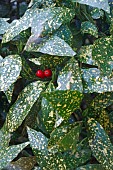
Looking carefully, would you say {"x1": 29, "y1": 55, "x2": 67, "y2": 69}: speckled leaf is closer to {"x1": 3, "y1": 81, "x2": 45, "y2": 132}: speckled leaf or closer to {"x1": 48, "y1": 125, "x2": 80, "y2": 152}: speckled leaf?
{"x1": 3, "y1": 81, "x2": 45, "y2": 132}: speckled leaf

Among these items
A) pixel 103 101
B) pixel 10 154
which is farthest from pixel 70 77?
pixel 10 154

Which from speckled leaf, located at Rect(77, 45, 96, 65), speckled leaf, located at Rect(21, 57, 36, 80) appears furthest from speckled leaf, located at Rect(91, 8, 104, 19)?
speckled leaf, located at Rect(21, 57, 36, 80)

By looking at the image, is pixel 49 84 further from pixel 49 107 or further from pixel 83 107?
pixel 83 107

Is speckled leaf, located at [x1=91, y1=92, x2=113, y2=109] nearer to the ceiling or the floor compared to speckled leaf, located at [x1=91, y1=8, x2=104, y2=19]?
nearer to the floor

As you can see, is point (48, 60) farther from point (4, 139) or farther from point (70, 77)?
point (4, 139)

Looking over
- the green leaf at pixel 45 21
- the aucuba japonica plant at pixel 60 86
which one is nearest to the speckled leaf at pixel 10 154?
the aucuba japonica plant at pixel 60 86

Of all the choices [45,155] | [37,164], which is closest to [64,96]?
[45,155]
